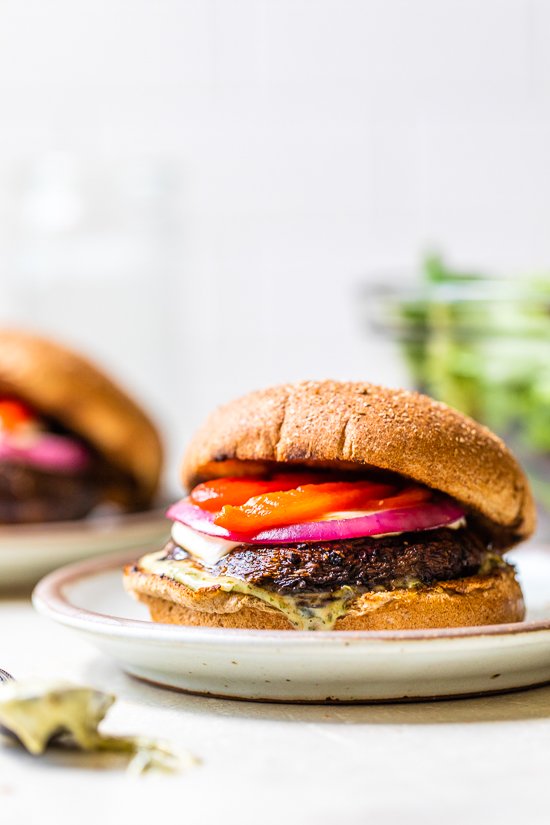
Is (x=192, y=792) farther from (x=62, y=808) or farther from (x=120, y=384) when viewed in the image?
(x=120, y=384)

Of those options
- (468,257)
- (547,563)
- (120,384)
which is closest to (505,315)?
(547,563)

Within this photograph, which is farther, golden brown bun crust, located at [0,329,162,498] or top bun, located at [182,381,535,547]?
golden brown bun crust, located at [0,329,162,498]

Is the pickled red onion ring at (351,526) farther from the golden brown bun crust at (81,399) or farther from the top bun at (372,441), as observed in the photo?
the golden brown bun crust at (81,399)

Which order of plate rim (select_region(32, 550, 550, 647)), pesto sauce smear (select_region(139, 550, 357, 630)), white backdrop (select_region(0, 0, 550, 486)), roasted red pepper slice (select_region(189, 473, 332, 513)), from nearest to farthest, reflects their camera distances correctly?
plate rim (select_region(32, 550, 550, 647))
pesto sauce smear (select_region(139, 550, 357, 630))
roasted red pepper slice (select_region(189, 473, 332, 513))
white backdrop (select_region(0, 0, 550, 486))

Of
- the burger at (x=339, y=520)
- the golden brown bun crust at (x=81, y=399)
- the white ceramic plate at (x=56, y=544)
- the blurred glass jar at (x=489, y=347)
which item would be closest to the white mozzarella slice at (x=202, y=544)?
the burger at (x=339, y=520)

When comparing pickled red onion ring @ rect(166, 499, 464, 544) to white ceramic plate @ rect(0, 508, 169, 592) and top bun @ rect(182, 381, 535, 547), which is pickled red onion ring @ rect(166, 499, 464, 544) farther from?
white ceramic plate @ rect(0, 508, 169, 592)

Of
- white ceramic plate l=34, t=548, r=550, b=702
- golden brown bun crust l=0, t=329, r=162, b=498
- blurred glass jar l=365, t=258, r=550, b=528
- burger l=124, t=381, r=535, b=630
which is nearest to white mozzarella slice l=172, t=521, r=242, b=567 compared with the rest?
burger l=124, t=381, r=535, b=630
